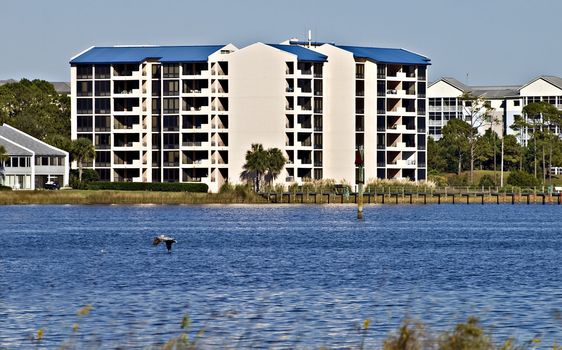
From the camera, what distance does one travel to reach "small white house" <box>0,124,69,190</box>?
156 meters

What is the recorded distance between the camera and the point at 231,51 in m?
162

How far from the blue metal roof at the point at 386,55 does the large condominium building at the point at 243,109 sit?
19 centimetres

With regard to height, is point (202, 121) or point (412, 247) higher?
point (202, 121)

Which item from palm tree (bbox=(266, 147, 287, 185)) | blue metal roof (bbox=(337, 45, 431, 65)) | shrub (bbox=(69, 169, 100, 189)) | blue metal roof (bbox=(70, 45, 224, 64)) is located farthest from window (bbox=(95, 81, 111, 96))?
blue metal roof (bbox=(337, 45, 431, 65))

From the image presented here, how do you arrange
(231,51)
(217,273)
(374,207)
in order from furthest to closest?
(231,51)
(374,207)
(217,273)

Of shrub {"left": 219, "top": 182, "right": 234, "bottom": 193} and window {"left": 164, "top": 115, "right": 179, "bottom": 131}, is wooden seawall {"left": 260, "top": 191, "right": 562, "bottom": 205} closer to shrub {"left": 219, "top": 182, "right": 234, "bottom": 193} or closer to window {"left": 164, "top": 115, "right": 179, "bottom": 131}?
shrub {"left": 219, "top": 182, "right": 234, "bottom": 193}

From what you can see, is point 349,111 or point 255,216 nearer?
point 255,216

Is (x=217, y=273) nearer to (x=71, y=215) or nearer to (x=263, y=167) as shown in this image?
(x=71, y=215)

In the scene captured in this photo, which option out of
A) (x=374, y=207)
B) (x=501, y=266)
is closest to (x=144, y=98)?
(x=374, y=207)

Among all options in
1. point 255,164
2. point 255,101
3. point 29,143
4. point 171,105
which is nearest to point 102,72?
point 171,105

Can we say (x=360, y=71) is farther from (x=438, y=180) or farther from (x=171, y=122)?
(x=171, y=122)

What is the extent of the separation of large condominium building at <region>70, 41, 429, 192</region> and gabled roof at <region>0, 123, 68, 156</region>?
7.48m

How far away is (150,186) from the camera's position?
152750 millimetres

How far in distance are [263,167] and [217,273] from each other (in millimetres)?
102210
